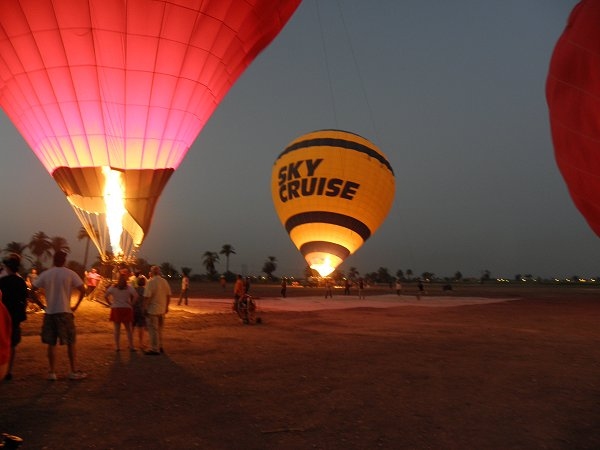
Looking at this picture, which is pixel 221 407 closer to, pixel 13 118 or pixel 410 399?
pixel 410 399

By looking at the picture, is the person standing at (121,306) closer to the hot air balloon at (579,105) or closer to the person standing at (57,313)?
the person standing at (57,313)

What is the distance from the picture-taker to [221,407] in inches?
198

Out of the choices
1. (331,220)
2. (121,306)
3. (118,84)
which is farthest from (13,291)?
(331,220)

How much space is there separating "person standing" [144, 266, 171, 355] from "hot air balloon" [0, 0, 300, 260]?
21.3 feet

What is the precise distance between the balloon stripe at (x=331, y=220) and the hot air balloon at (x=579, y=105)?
78.5 ft

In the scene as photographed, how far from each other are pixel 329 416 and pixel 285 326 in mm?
7845

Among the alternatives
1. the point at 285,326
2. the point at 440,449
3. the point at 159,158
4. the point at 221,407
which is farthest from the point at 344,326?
the point at 440,449

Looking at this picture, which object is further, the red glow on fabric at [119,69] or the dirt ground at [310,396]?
the red glow on fabric at [119,69]

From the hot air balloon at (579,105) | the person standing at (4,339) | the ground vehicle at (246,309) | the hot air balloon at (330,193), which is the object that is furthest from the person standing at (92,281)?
the hot air balloon at (579,105)

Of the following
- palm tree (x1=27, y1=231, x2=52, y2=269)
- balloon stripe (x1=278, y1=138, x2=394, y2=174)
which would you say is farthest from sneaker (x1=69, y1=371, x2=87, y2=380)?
palm tree (x1=27, y1=231, x2=52, y2=269)

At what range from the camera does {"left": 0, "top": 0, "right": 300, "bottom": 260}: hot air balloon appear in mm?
12422

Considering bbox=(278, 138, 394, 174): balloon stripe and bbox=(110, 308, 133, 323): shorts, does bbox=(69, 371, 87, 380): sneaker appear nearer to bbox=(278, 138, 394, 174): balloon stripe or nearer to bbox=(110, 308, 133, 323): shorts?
bbox=(110, 308, 133, 323): shorts

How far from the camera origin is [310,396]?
18.0 ft

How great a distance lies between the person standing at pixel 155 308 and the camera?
26.6 ft
